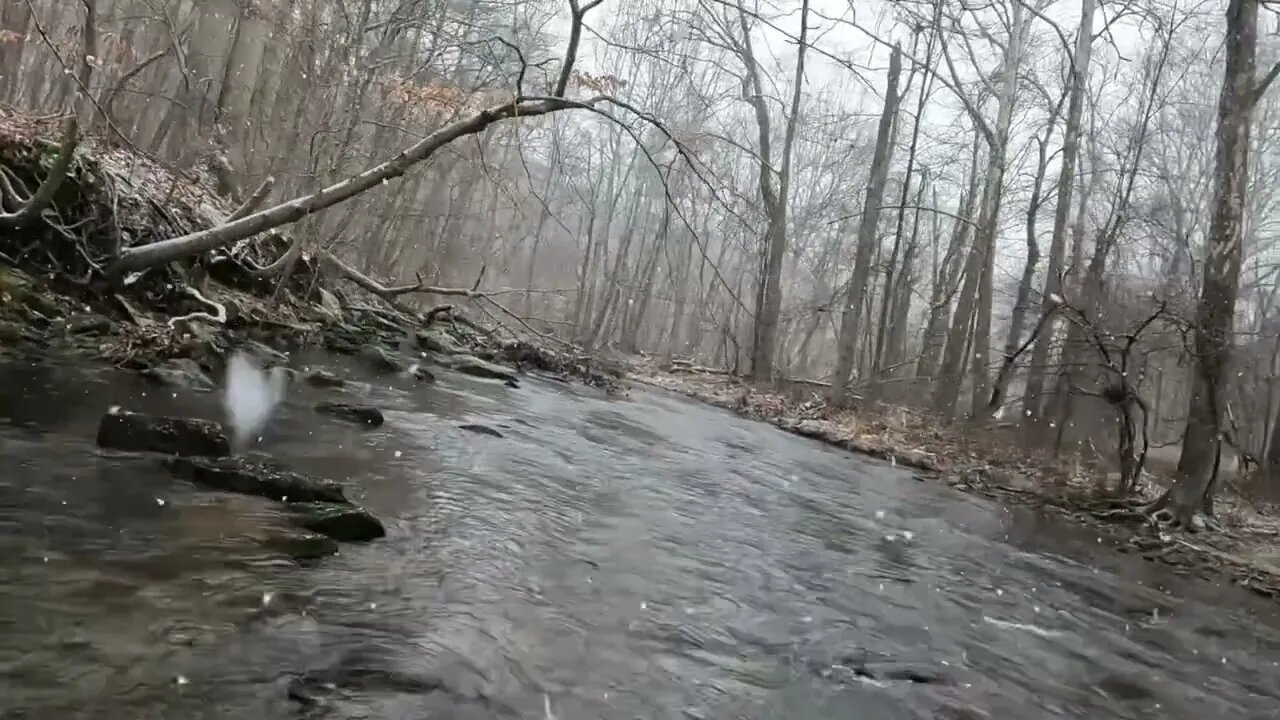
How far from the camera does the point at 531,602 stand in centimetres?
452

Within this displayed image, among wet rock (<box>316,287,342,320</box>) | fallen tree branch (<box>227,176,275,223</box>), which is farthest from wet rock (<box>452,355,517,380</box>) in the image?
fallen tree branch (<box>227,176,275,223</box>)

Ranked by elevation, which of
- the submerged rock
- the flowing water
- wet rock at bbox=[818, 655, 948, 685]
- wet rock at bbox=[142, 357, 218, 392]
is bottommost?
wet rock at bbox=[818, 655, 948, 685]

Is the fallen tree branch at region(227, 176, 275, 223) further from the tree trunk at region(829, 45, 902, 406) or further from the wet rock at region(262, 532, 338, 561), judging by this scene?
the tree trunk at region(829, 45, 902, 406)

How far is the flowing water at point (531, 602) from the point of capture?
3.27 m

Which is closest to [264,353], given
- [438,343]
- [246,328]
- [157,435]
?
[246,328]

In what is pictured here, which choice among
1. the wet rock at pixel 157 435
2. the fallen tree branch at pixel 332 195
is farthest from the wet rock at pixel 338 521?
the fallen tree branch at pixel 332 195

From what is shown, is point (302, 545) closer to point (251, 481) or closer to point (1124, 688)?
point (251, 481)

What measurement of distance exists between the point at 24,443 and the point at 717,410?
13.6 m

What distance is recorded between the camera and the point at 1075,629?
611 centimetres

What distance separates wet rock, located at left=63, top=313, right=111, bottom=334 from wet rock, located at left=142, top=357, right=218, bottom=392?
34.2 inches

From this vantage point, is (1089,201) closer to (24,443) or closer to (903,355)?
(903,355)

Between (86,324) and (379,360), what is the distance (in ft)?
13.6

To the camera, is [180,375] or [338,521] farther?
[180,375]

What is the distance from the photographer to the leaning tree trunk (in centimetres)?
1025
